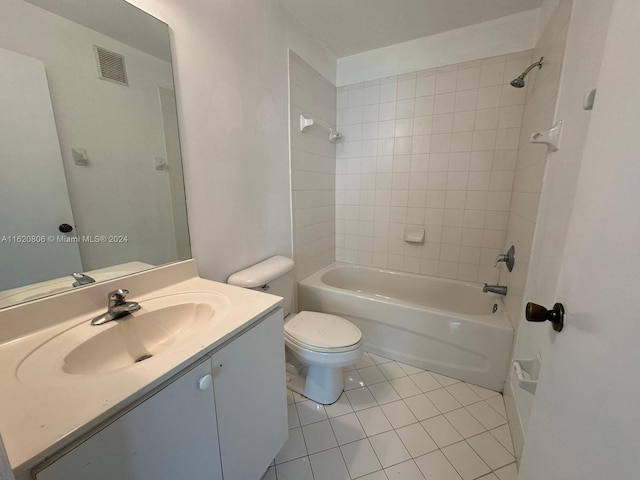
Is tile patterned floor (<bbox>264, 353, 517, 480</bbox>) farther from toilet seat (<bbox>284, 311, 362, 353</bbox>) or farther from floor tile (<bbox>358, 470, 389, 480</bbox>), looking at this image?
toilet seat (<bbox>284, 311, 362, 353</bbox>)

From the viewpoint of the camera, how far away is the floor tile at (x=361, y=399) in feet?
4.80

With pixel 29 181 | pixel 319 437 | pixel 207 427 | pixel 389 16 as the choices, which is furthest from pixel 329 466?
pixel 389 16

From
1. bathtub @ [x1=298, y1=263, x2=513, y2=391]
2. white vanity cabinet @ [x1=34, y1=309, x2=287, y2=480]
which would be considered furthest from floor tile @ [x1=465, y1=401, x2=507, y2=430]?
white vanity cabinet @ [x1=34, y1=309, x2=287, y2=480]

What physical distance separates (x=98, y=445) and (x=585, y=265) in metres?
0.99

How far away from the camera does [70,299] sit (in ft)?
2.70

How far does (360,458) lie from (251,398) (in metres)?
0.70

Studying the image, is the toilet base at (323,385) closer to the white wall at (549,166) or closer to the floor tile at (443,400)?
the floor tile at (443,400)

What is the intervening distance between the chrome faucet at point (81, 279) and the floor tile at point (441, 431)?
163 cm

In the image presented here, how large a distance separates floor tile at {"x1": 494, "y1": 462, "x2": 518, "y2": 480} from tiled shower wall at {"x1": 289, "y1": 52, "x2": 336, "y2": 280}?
1.53m

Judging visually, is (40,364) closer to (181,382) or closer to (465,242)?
(181,382)

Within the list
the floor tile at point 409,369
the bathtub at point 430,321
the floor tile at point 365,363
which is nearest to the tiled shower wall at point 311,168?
the bathtub at point 430,321

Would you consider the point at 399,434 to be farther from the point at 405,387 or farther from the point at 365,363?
the point at 365,363

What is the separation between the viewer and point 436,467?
3.74 feet

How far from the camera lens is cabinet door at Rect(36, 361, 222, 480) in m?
0.46
